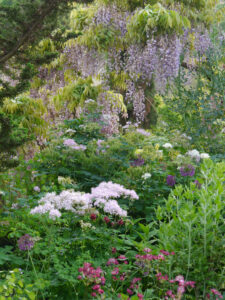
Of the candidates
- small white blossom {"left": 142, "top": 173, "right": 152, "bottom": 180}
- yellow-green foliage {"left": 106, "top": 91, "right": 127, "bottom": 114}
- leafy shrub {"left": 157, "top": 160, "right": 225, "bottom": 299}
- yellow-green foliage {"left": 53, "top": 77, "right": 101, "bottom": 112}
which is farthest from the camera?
yellow-green foliage {"left": 53, "top": 77, "right": 101, "bottom": 112}

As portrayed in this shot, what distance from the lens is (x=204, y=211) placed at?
6.39 feet

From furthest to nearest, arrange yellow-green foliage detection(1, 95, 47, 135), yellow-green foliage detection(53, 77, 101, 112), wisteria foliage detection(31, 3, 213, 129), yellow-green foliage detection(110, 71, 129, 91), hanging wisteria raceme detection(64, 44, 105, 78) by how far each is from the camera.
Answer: yellow-green foliage detection(110, 71, 129, 91), hanging wisteria raceme detection(64, 44, 105, 78), yellow-green foliage detection(53, 77, 101, 112), wisteria foliage detection(31, 3, 213, 129), yellow-green foliage detection(1, 95, 47, 135)

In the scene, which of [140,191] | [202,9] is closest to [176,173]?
[140,191]

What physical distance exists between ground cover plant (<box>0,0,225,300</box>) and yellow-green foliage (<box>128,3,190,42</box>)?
0.03 m

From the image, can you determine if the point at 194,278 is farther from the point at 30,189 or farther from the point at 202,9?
the point at 202,9

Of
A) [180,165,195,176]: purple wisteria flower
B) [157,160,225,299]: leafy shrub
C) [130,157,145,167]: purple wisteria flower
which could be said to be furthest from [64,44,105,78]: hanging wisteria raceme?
[157,160,225,299]: leafy shrub

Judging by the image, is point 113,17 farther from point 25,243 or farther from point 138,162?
point 25,243

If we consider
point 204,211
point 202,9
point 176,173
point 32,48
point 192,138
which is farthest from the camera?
point 202,9

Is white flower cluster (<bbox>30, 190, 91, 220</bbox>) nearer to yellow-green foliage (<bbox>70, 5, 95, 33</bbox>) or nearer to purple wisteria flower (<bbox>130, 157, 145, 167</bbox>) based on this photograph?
purple wisteria flower (<bbox>130, 157, 145, 167</bbox>)

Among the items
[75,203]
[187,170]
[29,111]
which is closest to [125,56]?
[29,111]

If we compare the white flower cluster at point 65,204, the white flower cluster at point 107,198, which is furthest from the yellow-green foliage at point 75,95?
the white flower cluster at point 65,204

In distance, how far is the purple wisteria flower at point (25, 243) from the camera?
2033 mm

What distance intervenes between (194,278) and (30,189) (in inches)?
89.9

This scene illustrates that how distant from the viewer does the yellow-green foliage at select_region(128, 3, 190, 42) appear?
6344mm
